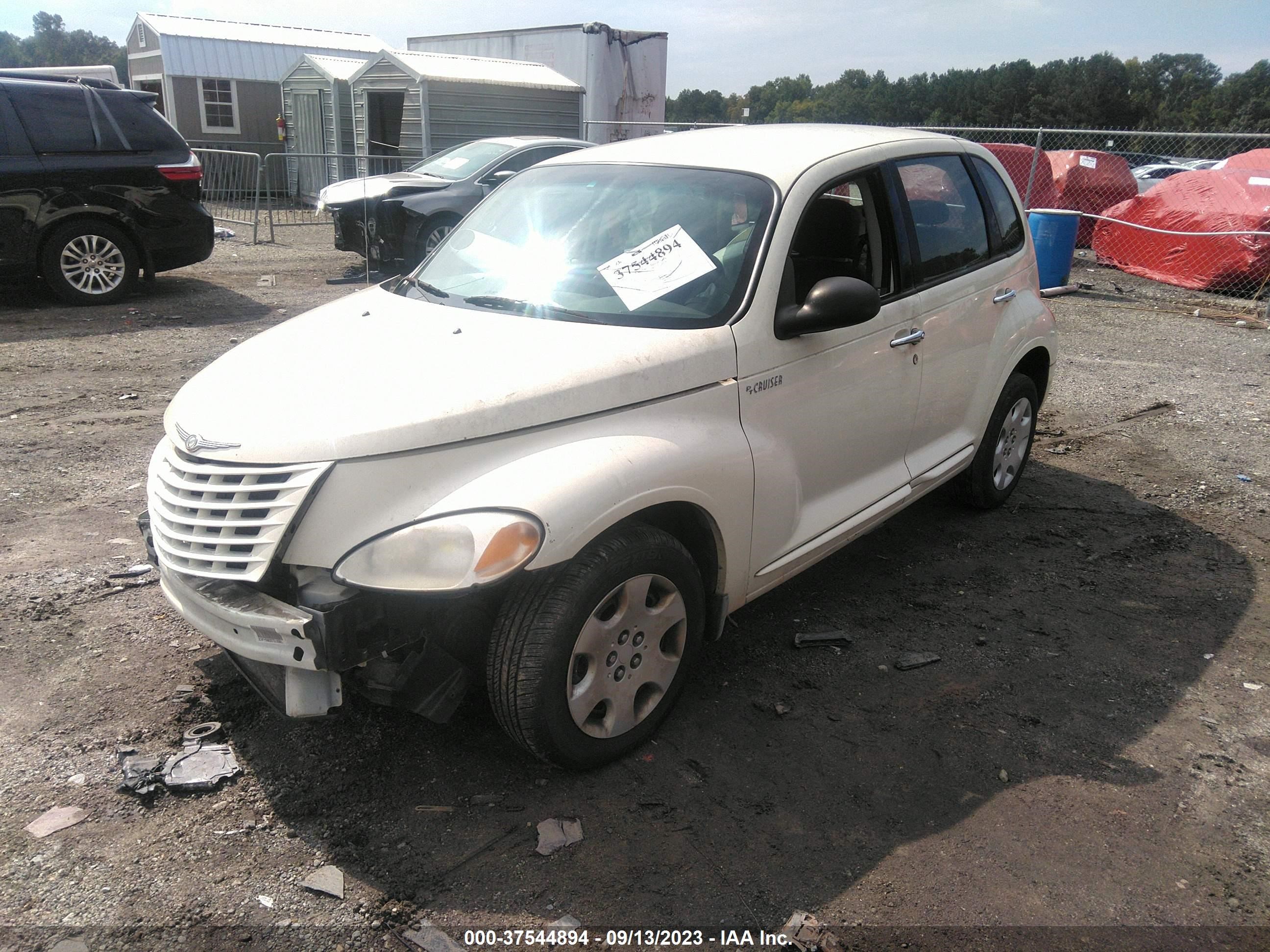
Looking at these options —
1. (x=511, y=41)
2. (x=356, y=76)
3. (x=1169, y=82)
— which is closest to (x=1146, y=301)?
(x=356, y=76)

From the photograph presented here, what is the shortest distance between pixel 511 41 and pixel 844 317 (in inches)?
880

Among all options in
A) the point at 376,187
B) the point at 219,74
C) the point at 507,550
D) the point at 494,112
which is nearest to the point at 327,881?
the point at 507,550

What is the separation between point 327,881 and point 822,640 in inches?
84.2

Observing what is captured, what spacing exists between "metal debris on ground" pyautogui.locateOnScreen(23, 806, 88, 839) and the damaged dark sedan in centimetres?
873

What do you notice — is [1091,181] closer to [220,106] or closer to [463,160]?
[463,160]

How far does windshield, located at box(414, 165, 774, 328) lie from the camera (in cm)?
333

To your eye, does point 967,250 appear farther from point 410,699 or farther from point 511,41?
point 511,41

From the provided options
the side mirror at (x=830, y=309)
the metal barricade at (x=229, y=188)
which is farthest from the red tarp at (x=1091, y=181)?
the side mirror at (x=830, y=309)

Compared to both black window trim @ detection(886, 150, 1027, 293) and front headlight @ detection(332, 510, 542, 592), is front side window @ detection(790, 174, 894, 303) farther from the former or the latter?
front headlight @ detection(332, 510, 542, 592)

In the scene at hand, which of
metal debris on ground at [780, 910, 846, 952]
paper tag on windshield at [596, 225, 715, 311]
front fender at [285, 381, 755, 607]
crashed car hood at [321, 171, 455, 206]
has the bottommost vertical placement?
metal debris on ground at [780, 910, 846, 952]

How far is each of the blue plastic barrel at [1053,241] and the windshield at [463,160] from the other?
263 inches

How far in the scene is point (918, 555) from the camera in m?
4.82

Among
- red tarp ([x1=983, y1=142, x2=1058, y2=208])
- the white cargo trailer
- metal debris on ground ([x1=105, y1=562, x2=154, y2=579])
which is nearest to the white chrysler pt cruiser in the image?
metal debris on ground ([x1=105, y1=562, x2=154, y2=579])

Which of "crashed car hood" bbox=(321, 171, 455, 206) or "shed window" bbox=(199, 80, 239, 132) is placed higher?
"shed window" bbox=(199, 80, 239, 132)
